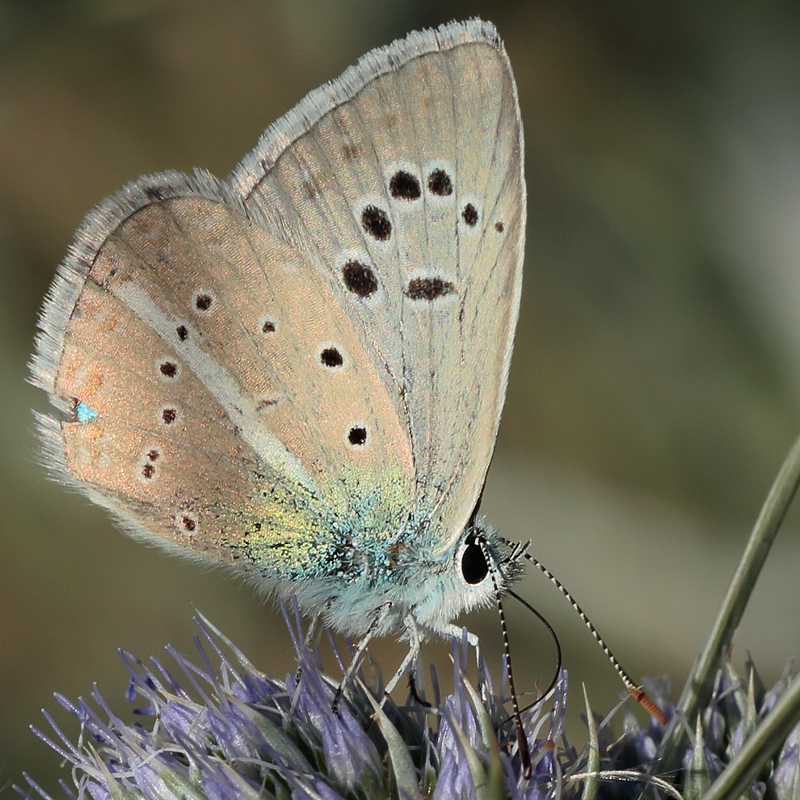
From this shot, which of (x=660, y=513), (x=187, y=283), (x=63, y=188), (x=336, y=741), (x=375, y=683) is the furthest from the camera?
(x=63, y=188)

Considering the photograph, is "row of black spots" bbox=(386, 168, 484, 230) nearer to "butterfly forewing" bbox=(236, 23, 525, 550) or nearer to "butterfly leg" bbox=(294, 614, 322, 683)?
"butterfly forewing" bbox=(236, 23, 525, 550)

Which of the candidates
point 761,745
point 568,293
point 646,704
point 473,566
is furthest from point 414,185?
point 568,293

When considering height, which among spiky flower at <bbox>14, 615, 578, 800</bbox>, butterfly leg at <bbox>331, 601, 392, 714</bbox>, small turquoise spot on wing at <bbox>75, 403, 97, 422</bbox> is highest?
small turquoise spot on wing at <bbox>75, 403, 97, 422</bbox>

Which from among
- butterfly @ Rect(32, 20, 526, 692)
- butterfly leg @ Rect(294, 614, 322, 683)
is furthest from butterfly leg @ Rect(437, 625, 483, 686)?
butterfly leg @ Rect(294, 614, 322, 683)

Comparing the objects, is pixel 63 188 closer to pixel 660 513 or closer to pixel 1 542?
pixel 1 542

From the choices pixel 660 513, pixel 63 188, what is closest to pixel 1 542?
pixel 63 188

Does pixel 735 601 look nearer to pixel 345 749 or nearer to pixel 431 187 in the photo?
pixel 345 749

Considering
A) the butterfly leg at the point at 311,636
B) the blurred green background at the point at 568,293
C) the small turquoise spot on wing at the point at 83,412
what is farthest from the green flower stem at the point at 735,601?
the small turquoise spot on wing at the point at 83,412
